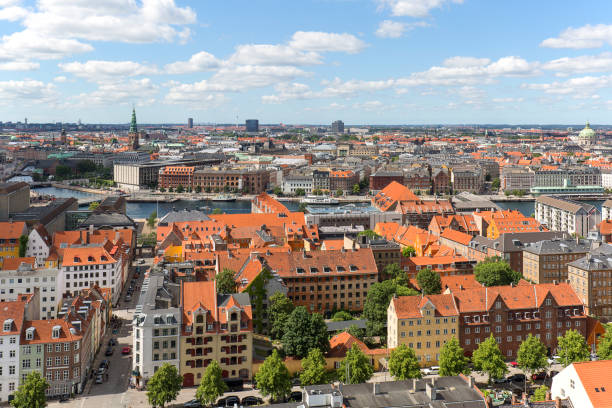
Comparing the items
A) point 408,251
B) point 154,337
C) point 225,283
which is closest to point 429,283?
point 408,251

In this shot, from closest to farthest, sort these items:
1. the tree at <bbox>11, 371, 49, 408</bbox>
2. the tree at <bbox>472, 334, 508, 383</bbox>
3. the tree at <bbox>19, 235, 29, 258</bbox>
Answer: the tree at <bbox>11, 371, 49, 408</bbox>, the tree at <bbox>472, 334, 508, 383</bbox>, the tree at <bbox>19, 235, 29, 258</bbox>

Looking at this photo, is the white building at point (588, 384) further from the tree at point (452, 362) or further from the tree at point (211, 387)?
the tree at point (211, 387)

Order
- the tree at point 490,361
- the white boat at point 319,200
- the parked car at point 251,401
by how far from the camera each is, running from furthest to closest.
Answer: the white boat at point 319,200 < the tree at point 490,361 < the parked car at point 251,401

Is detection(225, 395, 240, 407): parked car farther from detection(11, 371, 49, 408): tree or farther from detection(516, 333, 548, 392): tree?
detection(516, 333, 548, 392): tree

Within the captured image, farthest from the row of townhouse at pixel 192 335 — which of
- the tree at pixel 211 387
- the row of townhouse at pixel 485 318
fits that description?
the row of townhouse at pixel 485 318

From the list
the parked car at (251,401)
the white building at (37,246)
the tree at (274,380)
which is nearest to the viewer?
the tree at (274,380)

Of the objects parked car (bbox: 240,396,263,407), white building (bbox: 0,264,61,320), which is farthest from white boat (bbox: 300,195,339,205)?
parked car (bbox: 240,396,263,407)
